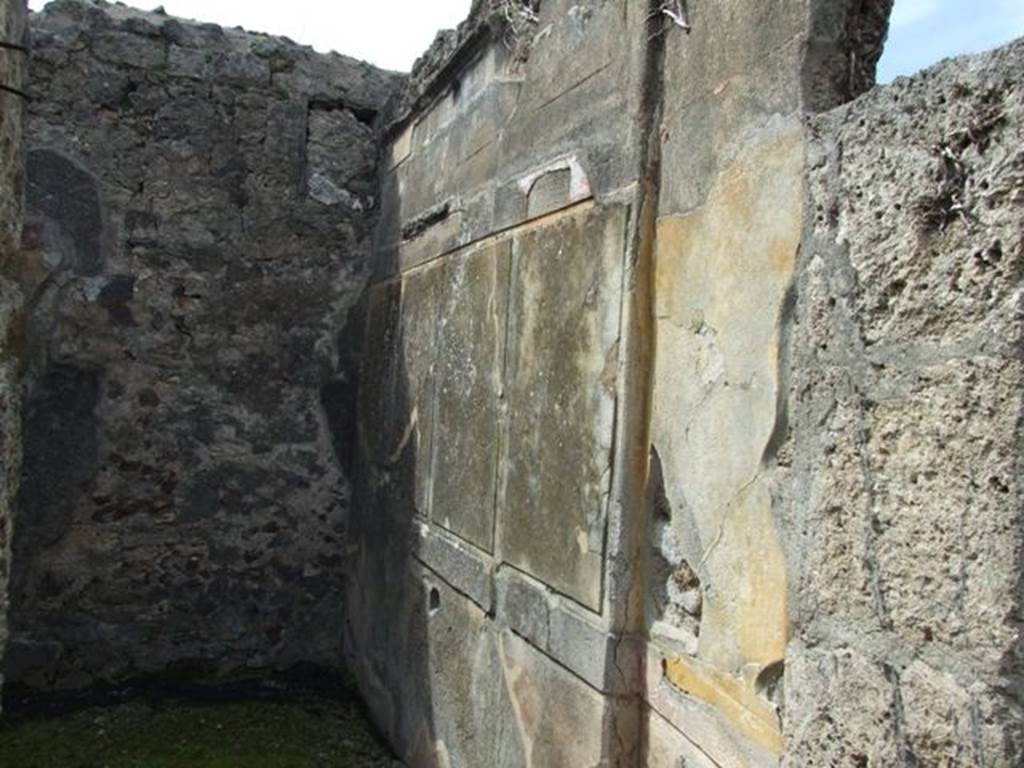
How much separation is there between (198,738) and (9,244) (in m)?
2.04

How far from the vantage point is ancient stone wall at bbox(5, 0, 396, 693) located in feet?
12.3

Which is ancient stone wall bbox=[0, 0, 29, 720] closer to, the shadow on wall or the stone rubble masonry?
the stone rubble masonry

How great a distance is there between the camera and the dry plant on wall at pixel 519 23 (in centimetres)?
254

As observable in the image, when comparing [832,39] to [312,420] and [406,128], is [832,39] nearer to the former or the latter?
[406,128]

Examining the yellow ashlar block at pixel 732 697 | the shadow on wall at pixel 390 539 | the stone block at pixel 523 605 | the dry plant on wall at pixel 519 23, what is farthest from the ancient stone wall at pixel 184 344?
the yellow ashlar block at pixel 732 697

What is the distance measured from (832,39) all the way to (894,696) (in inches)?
37.2

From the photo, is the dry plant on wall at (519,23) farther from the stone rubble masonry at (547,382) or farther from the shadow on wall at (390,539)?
the shadow on wall at (390,539)

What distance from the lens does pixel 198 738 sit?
3506mm

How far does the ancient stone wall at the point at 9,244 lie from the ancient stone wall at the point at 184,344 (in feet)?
5.22

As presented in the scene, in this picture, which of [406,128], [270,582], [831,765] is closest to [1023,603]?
[831,765]

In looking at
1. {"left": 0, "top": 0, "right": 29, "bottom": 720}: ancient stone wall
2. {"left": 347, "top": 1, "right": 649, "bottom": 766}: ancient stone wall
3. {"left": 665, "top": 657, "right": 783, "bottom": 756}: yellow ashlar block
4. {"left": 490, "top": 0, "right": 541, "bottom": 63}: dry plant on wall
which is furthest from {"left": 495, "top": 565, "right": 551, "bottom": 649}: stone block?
{"left": 490, "top": 0, "right": 541, "bottom": 63}: dry plant on wall

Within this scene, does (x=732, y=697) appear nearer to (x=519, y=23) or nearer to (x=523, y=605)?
(x=523, y=605)

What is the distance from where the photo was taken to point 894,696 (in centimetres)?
120

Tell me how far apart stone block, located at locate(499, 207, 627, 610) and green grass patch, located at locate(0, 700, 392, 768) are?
1.44 metres
